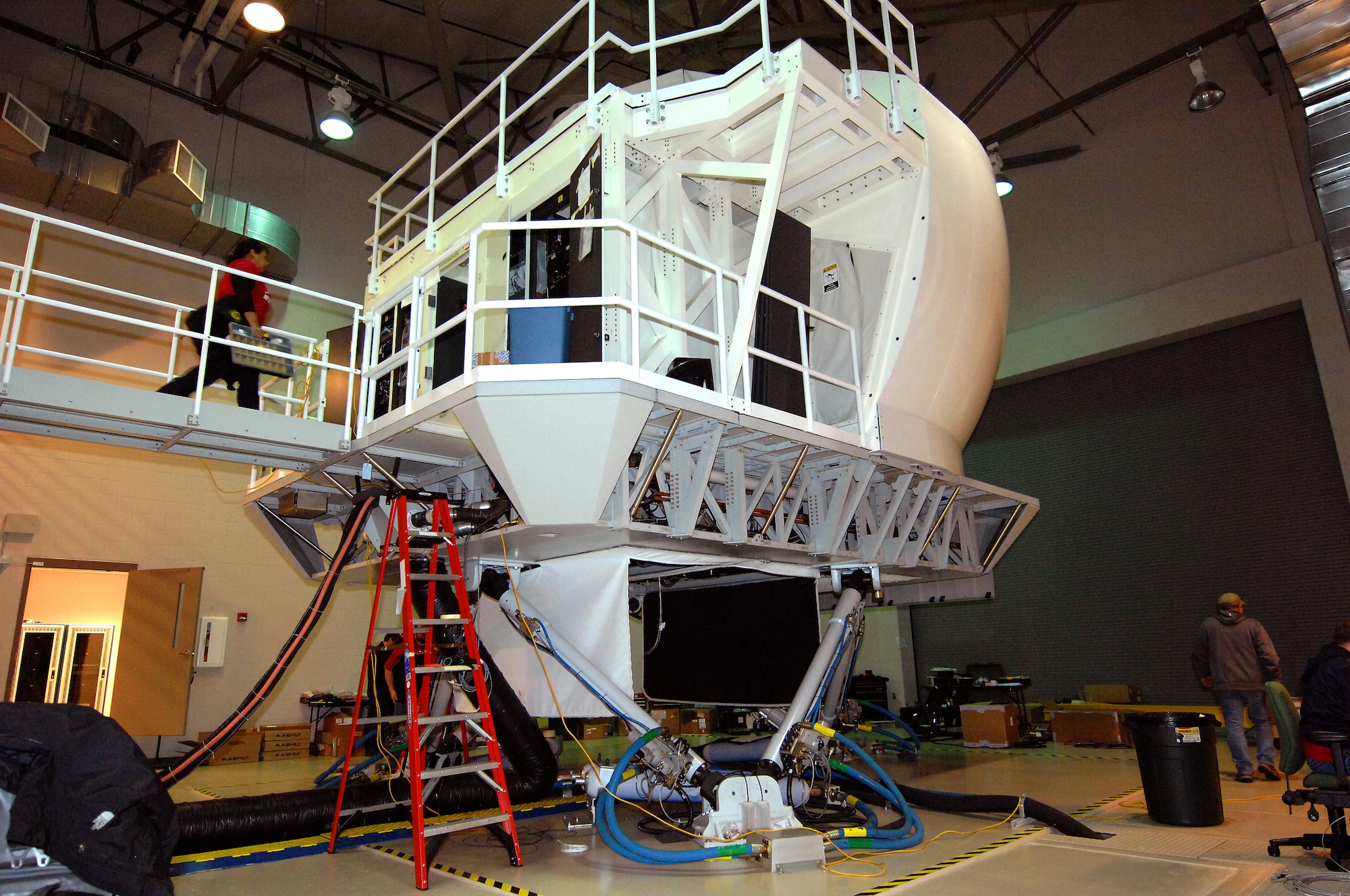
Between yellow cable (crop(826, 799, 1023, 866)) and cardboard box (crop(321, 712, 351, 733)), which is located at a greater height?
cardboard box (crop(321, 712, 351, 733))

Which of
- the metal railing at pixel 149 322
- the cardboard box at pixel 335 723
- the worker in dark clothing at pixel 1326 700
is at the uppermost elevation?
the metal railing at pixel 149 322

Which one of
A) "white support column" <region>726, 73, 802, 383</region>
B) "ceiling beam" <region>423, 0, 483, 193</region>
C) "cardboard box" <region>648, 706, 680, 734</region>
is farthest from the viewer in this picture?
"cardboard box" <region>648, 706, 680, 734</region>

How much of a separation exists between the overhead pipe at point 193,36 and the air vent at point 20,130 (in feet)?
9.78

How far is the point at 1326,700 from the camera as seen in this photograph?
5418 mm

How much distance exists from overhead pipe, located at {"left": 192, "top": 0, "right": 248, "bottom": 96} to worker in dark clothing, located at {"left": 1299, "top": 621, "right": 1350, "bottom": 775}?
1409 centimetres

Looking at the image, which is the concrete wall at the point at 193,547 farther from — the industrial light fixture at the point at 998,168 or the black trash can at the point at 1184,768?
the industrial light fixture at the point at 998,168

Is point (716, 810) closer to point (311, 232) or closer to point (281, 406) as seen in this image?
point (281, 406)

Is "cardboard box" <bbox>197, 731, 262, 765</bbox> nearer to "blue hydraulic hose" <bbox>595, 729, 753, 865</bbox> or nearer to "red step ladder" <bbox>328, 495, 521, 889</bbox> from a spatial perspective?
"red step ladder" <bbox>328, 495, 521, 889</bbox>

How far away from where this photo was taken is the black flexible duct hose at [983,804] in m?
6.56

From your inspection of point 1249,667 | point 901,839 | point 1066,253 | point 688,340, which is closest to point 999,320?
point 688,340

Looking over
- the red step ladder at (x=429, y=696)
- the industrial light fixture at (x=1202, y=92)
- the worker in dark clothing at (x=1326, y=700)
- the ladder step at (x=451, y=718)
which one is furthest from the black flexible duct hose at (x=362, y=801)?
the industrial light fixture at (x=1202, y=92)

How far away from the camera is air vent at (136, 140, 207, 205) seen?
11719 mm

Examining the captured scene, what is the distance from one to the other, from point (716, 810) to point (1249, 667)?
269 inches

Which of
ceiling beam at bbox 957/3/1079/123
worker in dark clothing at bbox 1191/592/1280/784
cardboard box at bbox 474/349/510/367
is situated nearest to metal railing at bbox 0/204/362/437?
cardboard box at bbox 474/349/510/367
